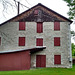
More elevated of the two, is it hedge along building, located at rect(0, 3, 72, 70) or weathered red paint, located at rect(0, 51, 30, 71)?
hedge along building, located at rect(0, 3, 72, 70)

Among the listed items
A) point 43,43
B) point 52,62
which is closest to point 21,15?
point 43,43

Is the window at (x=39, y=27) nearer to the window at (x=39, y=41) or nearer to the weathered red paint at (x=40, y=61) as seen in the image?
the window at (x=39, y=41)

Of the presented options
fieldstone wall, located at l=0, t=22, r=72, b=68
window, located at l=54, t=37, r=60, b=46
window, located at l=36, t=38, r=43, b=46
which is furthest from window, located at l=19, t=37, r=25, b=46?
window, located at l=54, t=37, r=60, b=46

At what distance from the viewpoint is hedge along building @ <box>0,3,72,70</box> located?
2234 cm

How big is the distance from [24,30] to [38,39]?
2.86m

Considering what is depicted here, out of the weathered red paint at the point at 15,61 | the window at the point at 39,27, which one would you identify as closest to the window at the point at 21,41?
the window at the point at 39,27

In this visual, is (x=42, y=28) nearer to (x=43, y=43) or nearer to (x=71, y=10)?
(x=43, y=43)

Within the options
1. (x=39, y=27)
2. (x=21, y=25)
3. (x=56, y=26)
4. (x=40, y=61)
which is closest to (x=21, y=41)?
(x=21, y=25)

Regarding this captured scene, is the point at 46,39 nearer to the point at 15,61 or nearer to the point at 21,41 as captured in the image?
the point at 21,41

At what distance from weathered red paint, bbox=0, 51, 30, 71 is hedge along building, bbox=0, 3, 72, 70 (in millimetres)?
2638

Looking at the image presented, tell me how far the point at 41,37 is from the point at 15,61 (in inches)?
246

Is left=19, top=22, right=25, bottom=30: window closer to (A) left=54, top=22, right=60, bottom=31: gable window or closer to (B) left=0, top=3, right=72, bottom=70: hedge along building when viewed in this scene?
(B) left=0, top=3, right=72, bottom=70: hedge along building

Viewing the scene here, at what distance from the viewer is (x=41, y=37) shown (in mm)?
23016

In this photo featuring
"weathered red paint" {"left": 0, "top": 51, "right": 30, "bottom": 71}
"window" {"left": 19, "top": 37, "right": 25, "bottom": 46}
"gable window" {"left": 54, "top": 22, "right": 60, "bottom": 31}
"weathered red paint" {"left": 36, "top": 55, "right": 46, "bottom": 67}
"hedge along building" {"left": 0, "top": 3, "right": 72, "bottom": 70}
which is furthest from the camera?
Result: "gable window" {"left": 54, "top": 22, "right": 60, "bottom": 31}
